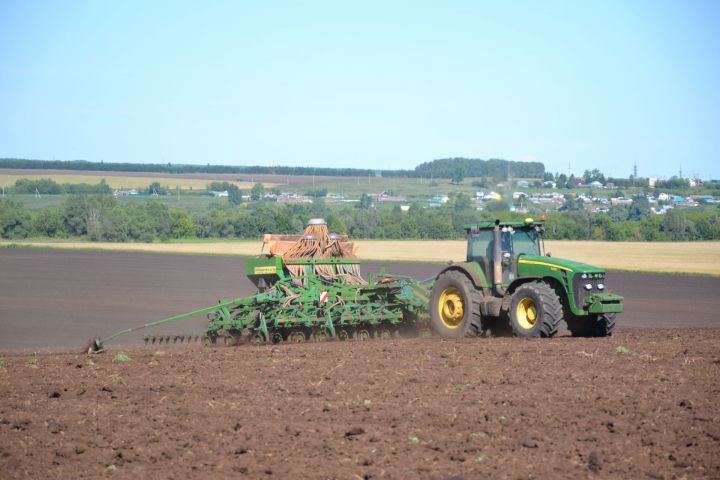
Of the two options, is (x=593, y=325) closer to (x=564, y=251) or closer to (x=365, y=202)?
(x=564, y=251)

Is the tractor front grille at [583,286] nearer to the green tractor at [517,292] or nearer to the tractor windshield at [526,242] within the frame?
the green tractor at [517,292]

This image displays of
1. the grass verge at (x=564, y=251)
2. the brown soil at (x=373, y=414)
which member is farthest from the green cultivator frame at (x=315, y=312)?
the grass verge at (x=564, y=251)

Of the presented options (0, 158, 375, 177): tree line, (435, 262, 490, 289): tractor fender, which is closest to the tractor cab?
(435, 262, 490, 289): tractor fender

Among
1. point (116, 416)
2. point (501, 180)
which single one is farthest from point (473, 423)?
point (501, 180)

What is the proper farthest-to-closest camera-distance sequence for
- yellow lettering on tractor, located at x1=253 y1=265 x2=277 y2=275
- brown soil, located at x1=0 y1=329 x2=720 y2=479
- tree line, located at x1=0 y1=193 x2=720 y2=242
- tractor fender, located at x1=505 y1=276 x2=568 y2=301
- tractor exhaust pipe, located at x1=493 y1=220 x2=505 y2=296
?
tree line, located at x1=0 y1=193 x2=720 y2=242 < yellow lettering on tractor, located at x1=253 y1=265 x2=277 y2=275 < tractor exhaust pipe, located at x1=493 y1=220 x2=505 y2=296 < tractor fender, located at x1=505 y1=276 x2=568 y2=301 < brown soil, located at x1=0 y1=329 x2=720 y2=479

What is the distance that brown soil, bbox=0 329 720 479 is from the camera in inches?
333

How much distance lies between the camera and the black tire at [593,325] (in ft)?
53.9

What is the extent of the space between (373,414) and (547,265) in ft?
21.5

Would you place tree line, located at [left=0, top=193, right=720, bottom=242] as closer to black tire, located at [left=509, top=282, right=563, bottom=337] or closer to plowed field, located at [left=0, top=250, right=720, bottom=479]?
black tire, located at [left=509, top=282, right=563, bottom=337]

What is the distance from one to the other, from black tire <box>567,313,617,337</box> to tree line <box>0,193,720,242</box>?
45.6m

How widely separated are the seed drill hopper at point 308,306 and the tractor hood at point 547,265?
7.70ft

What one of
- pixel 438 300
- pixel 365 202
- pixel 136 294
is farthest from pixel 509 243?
pixel 365 202

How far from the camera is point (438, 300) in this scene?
17219mm

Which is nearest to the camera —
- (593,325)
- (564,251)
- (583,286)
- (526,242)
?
(583,286)
